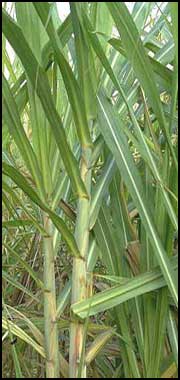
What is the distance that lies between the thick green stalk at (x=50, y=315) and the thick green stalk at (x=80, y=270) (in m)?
0.02

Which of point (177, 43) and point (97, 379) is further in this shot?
point (97, 379)

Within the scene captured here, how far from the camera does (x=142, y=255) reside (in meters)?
0.54

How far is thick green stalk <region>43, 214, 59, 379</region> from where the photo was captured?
0.53m

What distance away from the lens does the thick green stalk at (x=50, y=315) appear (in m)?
0.53

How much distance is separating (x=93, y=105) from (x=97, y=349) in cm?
24

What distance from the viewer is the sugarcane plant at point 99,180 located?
46cm

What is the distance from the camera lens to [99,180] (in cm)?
57

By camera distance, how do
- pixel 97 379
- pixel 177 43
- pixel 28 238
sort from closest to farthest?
pixel 177 43 → pixel 97 379 → pixel 28 238

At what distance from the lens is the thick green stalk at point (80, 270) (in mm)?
520

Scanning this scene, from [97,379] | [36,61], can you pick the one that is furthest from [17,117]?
[97,379]

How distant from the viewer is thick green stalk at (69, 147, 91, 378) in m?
0.52

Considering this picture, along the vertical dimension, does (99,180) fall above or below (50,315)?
above

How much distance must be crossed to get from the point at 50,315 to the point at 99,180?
0.48 ft

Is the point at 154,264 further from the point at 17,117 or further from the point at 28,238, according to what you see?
the point at 28,238
